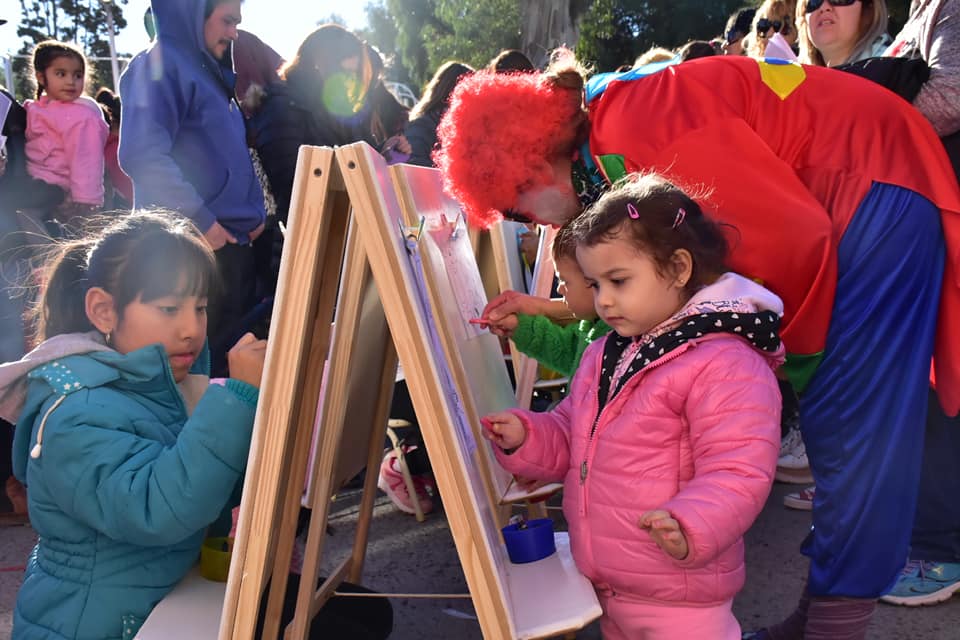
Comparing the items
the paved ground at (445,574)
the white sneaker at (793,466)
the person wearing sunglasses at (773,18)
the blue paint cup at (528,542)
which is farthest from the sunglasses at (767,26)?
the blue paint cup at (528,542)

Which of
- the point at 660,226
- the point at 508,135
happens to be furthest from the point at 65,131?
the point at 660,226

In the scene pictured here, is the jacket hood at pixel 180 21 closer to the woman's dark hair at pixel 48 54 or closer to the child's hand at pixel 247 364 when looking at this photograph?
the child's hand at pixel 247 364

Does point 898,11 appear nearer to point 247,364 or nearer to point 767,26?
point 767,26

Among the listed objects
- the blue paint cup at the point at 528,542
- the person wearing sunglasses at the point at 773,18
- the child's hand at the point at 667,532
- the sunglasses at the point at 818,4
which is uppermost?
the person wearing sunglasses at the point at 773,18

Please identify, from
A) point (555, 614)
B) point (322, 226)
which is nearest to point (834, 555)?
point (555, 614)

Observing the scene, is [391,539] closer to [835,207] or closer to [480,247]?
[480,247]

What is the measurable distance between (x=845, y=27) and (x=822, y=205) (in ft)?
4.05

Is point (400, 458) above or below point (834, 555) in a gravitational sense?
below

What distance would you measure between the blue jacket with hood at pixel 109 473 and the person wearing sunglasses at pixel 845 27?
2.25 m

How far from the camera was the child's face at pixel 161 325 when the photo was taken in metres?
1.83

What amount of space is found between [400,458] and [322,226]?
6.96ft

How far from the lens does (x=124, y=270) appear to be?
1.85 meters

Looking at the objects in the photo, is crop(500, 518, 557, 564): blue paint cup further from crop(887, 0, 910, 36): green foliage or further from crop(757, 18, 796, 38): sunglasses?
crop(887, 0, 910, 36): green foliage

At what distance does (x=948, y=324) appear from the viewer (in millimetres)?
2021
